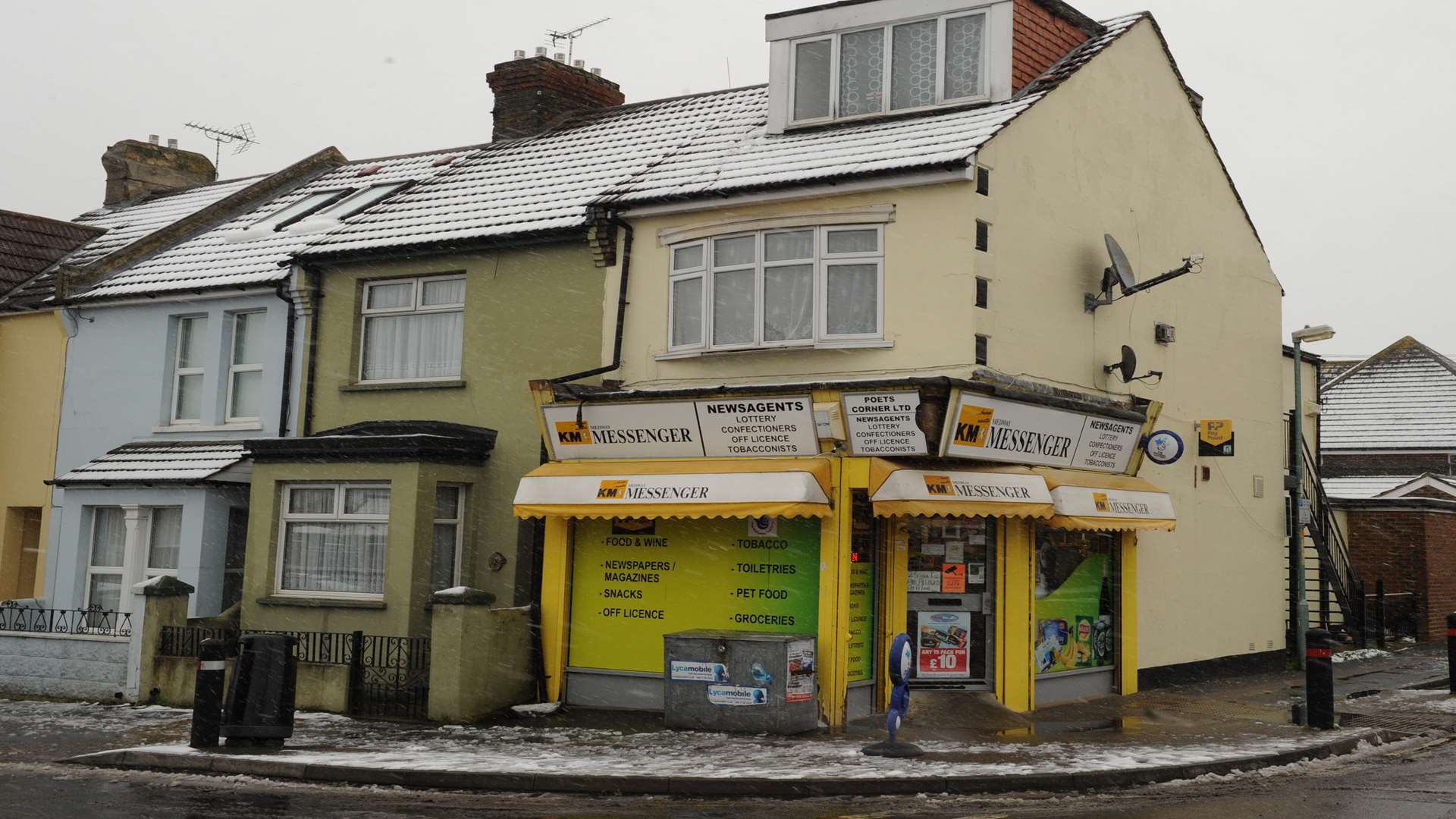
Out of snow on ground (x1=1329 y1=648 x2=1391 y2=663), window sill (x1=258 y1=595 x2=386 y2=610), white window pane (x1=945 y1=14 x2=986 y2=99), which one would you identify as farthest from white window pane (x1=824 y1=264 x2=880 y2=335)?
snow on ground (x1=1329 y1=648 x2=1391 y2=663)

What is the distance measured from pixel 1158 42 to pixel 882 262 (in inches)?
284

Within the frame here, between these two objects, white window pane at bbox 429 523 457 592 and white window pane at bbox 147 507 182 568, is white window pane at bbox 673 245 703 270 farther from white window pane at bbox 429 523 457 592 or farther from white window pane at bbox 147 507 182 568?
white window pane at bbox 147 507 182 568

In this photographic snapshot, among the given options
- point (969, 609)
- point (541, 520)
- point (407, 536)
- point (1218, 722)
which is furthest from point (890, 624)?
point (407, 536)

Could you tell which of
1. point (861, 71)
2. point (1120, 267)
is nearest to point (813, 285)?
point (861, 71)

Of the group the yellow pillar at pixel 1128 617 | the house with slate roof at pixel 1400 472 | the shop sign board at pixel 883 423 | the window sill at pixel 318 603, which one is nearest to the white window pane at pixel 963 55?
the shop sign board at pixel 883 423

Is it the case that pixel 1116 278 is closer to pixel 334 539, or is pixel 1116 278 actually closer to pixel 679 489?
pixel 679 489

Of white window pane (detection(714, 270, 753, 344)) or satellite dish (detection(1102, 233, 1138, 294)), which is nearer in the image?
white window pane (detection(714, 270, 753, 344))

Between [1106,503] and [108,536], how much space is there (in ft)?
48.7

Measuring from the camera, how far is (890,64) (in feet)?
57.3

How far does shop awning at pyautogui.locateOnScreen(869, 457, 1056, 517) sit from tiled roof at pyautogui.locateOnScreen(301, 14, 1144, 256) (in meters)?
3.42

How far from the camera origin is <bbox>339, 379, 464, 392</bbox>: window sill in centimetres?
1848

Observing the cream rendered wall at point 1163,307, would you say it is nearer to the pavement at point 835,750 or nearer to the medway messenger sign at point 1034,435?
the medway messenger sign at point 1034,435

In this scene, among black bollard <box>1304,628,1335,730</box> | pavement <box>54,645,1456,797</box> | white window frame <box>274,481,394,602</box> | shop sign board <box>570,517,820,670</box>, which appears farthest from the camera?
white window frame <box>274,481,394,602</box>

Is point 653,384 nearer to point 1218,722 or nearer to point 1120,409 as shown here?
point 1120,409
